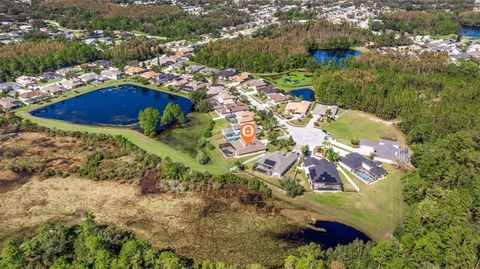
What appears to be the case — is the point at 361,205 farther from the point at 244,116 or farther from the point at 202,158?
the point at 244,116

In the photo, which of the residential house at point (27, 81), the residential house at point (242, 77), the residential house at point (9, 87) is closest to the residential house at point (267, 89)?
the residential house at point (242, 77)

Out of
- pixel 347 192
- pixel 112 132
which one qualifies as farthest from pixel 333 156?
pixel 112 132

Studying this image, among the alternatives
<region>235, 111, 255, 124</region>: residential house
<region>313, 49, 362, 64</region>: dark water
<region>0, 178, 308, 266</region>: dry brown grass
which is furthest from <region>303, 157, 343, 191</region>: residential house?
<region>313, 49, 362, 64</region>: dark water

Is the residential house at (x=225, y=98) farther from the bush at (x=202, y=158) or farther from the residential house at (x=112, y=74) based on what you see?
the residential house at (x=112, y=74)

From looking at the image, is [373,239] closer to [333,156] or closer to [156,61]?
[333,156]

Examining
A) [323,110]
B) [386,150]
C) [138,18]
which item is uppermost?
[138,18]

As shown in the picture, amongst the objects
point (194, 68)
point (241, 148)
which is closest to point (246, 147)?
point (241, 148)
